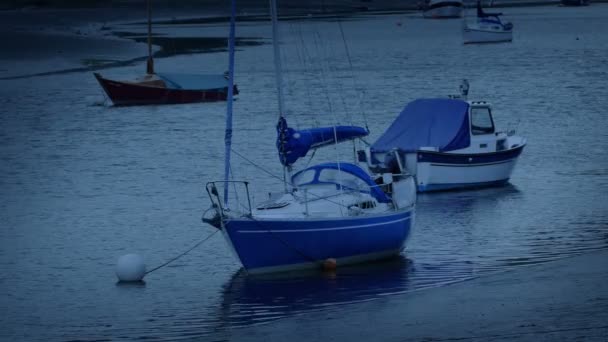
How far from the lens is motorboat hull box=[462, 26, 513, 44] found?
4063 inches

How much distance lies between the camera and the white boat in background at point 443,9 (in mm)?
150000

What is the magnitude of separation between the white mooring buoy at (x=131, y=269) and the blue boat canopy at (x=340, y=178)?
3035mm

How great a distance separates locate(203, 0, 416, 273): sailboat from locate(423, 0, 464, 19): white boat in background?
128977 mm

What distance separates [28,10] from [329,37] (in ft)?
89.6

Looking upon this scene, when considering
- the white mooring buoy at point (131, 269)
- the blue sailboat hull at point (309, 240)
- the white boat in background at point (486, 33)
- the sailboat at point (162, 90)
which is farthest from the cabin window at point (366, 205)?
the white boat in background at point (486, 33)

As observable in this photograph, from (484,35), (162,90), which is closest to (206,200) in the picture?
(162,90)

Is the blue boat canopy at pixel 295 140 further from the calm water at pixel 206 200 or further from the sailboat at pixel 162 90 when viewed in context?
the sailboat at pixel 162 90

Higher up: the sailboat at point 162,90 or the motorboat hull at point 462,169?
the motorboat hull at point 462,169

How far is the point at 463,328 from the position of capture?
16.2 metres

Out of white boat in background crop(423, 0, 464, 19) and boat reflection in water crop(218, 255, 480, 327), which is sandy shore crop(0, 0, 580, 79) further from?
boat reflection in water crop(218, 255, 480, 327)

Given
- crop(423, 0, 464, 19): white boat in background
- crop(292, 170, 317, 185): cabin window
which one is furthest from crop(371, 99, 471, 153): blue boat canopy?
crop(423, 0, 464, 19): white boat in background

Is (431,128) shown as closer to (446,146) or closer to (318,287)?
(446,146)

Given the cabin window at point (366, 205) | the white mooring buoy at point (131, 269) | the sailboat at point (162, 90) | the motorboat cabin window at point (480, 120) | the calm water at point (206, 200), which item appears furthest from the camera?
the sailboat at point (162, 90)

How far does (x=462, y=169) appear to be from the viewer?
31.0 m
